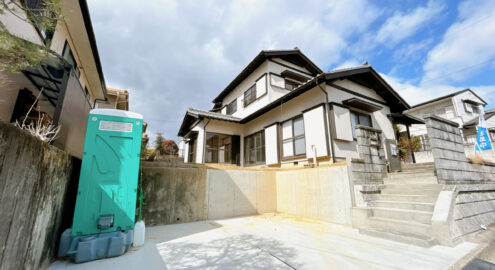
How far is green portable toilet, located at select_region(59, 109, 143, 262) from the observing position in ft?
7.41

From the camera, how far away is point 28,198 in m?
1.44

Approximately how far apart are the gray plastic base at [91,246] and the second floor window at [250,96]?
8397mm

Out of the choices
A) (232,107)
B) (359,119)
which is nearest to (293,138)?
(359,119)

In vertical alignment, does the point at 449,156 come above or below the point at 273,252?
above

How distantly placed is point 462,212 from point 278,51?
28.4 ft

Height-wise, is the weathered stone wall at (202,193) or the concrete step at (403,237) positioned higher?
the weathered stone wall at (202,193)

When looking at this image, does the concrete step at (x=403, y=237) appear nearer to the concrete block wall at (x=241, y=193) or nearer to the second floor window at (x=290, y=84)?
the concrete block wall at (x=241, y=193)

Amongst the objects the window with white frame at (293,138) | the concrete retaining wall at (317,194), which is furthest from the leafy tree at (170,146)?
the concrete retaining wall at (317,194)

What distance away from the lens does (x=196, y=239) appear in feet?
10.2

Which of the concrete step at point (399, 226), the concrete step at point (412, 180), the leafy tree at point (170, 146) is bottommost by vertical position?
the concrete step at point (399, 226)

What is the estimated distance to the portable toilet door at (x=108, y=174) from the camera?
2.40 m

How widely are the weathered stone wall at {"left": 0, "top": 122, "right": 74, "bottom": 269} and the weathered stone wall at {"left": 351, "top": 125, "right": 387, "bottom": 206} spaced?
5.02m

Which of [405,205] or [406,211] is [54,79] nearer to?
[406,211]

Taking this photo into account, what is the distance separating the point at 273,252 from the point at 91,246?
2314 millimetres
